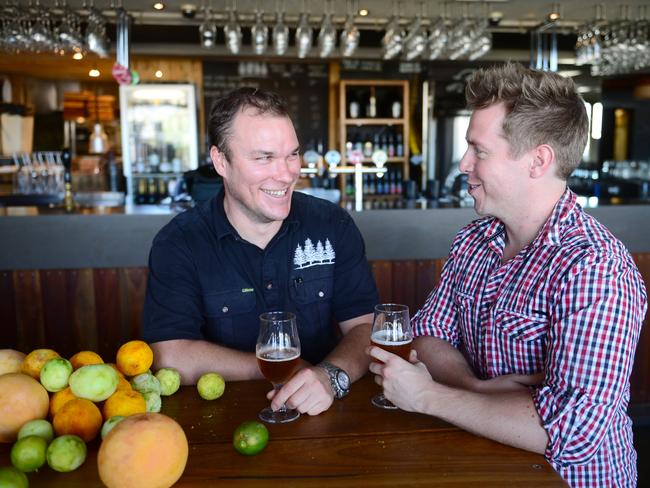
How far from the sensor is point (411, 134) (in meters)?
7.66

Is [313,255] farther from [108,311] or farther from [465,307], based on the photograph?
[108,311]

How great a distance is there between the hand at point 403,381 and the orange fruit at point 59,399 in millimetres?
629

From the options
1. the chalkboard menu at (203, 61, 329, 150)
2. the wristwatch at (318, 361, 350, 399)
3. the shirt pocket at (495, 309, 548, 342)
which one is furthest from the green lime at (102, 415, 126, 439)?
the chalkboard menu at (203, 61, 329, 150)

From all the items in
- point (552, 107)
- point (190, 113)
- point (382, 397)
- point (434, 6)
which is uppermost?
point (434, 6)

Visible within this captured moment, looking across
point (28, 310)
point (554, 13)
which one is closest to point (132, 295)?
point (28, 310)

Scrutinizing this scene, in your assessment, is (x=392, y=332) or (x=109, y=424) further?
(x=392, y=332)

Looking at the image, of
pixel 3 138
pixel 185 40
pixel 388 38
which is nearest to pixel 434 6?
pixel 388 38

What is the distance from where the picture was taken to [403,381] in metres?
1.33

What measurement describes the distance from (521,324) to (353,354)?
46 cm

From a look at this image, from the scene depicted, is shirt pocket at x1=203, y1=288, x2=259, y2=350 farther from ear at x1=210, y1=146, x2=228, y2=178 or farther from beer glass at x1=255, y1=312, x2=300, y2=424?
beer glass at x1=255, y1=312, x2=300, y2=424

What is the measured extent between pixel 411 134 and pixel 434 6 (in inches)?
102

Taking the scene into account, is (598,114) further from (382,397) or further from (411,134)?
(382,397)

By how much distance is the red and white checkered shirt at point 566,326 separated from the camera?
4.04ft

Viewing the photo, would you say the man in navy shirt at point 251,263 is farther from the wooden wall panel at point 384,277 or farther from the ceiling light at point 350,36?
the ceiling light at point 350,36
